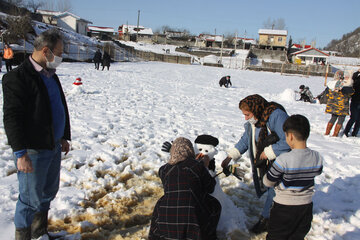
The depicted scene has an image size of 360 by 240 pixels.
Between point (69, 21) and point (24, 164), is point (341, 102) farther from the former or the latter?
point (69, 21)

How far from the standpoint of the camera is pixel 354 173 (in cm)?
507

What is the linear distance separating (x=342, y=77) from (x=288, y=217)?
589cm

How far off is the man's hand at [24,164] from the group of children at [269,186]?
3.77 ft

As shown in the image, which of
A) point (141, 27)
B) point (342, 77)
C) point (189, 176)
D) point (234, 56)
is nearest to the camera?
point (189, 176)

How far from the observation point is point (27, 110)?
224cm

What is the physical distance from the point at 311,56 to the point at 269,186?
67645mm

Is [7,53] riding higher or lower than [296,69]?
lower

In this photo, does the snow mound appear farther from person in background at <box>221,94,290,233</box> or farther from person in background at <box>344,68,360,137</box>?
person in background at <box>221,94,290,233</box>

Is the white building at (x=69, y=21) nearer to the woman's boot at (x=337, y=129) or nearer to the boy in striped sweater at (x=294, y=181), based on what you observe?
the woman's boot at (x=337, y=129)

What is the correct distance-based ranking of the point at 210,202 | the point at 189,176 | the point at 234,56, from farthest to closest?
1. the point at 234,56
2. the point at 210,202
3. the point at 189,176

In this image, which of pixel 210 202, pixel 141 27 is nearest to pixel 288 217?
pixel 210 202

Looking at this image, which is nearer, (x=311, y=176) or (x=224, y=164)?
(x=311, y=176)

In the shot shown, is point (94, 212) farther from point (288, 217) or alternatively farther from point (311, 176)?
point (311, 176)

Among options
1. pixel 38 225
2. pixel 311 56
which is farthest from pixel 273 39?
pixel 38 225
